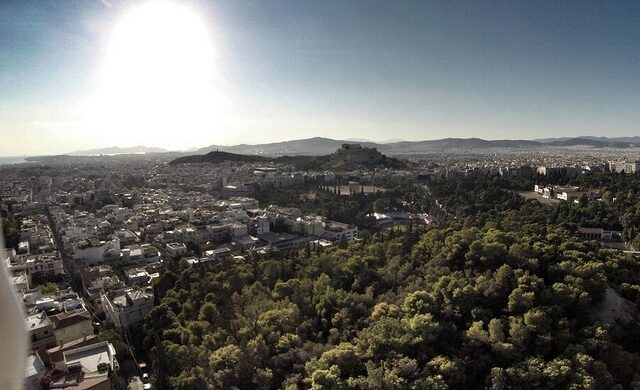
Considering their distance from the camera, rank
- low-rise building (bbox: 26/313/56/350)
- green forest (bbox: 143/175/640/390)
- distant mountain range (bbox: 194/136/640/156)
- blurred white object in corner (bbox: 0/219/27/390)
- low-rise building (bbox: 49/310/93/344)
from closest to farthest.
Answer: blurred white object in corner (bbox: 0/219/27/390)
green forest (bbox: 143/175/640/390)
low-rise building (bbox: 26/313/56/350)
low-rise building (bbox: 49/310/93/344)
distant mountain range (bbox: 194/136/640/156)

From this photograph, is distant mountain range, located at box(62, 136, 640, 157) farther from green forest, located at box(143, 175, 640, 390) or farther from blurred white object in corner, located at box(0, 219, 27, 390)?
blurred white object in corner, located at box(0, 219, 27, 390)

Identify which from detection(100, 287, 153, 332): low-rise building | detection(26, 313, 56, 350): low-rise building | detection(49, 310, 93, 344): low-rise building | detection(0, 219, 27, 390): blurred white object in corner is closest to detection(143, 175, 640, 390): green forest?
detection(100, 287, 153, 332): low-rise building

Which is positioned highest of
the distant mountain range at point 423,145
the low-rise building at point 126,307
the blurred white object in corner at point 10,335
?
the blurred white object in corner at point 10,335

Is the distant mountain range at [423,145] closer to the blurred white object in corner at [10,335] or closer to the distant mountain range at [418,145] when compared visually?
the distant mountain range at [418,145]

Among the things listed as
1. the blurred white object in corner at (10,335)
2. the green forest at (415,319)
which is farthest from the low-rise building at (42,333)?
the blurred white object in corner at (10,335)

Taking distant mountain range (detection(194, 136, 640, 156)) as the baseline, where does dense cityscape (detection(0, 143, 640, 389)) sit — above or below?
below

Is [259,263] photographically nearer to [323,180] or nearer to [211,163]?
[323,180]

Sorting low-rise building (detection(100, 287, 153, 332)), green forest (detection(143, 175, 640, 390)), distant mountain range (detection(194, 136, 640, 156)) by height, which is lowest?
low-rise building (detection(100, 287, 153, 332))
